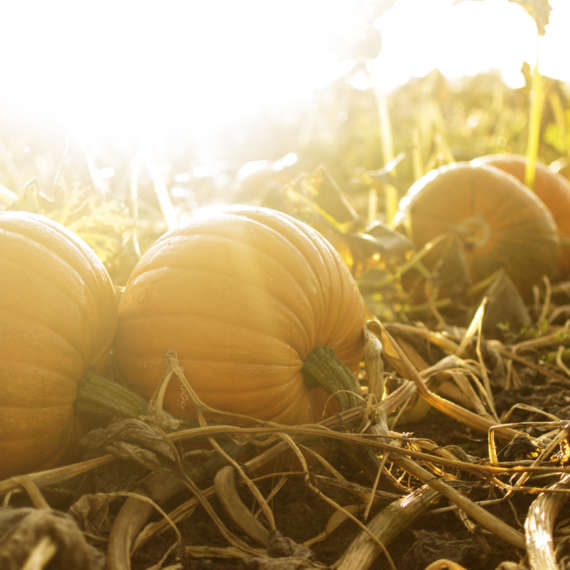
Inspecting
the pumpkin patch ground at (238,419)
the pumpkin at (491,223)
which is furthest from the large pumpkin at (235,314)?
the pumpkin at (491,223)

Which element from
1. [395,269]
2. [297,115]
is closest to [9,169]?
[395,269]

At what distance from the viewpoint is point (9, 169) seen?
2.59 metres

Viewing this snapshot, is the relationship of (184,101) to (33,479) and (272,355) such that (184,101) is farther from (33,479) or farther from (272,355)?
(33,479)

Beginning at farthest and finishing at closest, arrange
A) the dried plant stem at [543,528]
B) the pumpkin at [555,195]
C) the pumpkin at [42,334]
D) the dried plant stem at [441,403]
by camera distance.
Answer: the pumpkin at [555,195], the dried plant stem at [441,403], the pumpkin at [42,334], the dried plant stem at [543,528]

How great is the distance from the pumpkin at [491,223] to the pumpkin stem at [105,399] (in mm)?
1886

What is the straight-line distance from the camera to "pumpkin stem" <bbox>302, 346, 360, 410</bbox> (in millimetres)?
1481

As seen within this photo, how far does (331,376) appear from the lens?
1547 mm

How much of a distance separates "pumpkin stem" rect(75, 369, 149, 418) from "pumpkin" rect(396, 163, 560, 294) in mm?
1886

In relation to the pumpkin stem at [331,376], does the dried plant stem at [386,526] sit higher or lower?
lower

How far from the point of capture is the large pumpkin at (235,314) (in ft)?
4.82

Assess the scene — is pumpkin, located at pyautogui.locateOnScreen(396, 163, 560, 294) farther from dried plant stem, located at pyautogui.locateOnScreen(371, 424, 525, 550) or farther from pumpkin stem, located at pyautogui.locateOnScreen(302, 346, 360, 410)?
dried plant stem, located at pyautogui.locateOnScreen(371, 424, 525, 550)

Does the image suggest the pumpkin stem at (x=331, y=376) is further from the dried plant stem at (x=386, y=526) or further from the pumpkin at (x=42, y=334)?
the pumpkin at (x=42, y=334)

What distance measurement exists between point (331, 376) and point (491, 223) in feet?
5.77

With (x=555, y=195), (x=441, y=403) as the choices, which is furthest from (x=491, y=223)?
(x=441, y=403)
